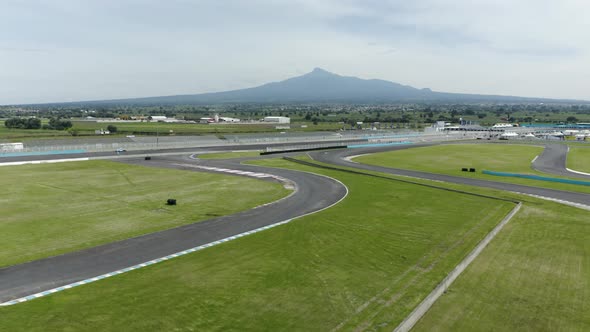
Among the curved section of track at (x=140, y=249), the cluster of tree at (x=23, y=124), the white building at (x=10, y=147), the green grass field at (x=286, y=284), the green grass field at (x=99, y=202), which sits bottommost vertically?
the green grass field at (x=286, y=284)

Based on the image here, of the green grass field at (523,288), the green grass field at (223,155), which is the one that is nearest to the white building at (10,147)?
the green grass field at (223,155)

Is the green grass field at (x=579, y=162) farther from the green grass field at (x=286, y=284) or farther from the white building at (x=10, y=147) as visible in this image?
the white building at (x=10, y=147)

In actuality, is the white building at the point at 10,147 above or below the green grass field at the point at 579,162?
above

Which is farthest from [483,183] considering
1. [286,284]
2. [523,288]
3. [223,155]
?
[223,155]

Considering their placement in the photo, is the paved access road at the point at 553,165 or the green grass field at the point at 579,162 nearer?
the paved access road at the point at 553,165

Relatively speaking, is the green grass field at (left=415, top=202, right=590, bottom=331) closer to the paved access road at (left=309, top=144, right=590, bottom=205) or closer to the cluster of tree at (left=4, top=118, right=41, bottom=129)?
the paved access road at (left=309, top=144, right=590, bottom=205)

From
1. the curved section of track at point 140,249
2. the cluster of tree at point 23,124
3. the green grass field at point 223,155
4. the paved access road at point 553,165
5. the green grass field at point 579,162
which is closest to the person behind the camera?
the curved section of track at point 140,249

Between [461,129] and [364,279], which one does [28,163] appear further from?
[461,129]
